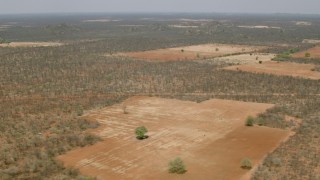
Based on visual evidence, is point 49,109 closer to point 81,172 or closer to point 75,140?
point 75,140

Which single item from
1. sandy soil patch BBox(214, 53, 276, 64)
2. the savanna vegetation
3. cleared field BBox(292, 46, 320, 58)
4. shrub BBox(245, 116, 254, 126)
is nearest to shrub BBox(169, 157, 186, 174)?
the savanna vegetation

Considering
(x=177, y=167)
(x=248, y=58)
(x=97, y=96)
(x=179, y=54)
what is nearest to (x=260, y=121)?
(x=177, y=167)

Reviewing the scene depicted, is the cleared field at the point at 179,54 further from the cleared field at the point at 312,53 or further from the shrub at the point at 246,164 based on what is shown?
the shrub at the point at 246,164

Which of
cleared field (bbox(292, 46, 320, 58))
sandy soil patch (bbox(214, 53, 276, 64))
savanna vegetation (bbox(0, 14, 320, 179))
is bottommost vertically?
savanna vegetation (bbox(0, 14, 320, 179))

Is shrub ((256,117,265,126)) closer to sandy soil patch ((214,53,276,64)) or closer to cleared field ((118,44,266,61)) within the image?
sandy soil patch ((214,53,276,64))

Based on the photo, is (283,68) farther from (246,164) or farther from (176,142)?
(246,164)
